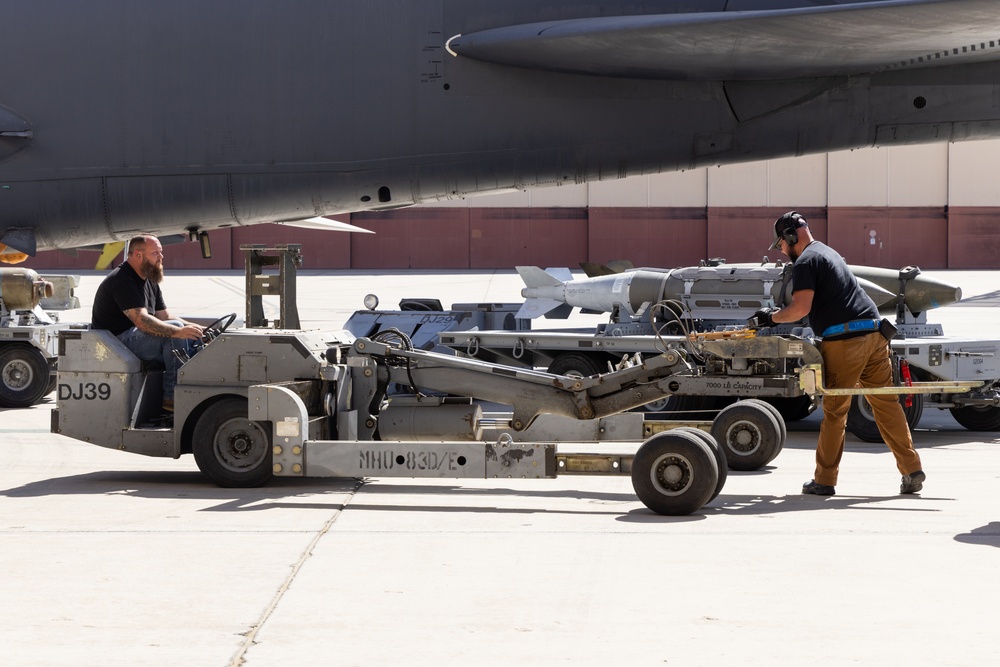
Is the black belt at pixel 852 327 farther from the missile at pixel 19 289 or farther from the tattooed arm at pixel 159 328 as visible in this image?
the missile at pixel 19 289

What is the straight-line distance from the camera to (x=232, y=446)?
7539 mm

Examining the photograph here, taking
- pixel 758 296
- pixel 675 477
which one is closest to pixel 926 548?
pixel 675 477

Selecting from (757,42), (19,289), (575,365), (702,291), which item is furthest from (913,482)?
(19,289)

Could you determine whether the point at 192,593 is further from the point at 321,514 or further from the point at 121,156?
the point at 121,156

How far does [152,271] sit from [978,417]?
7.64 metres

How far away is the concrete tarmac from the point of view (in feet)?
13.9

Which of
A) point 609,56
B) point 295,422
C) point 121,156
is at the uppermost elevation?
point 609,56

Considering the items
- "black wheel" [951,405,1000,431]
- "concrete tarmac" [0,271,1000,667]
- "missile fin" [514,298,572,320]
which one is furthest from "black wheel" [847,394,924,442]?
"missile fin" [514,298,572,320]

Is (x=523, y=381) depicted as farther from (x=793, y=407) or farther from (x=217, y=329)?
(x=793, y=407)

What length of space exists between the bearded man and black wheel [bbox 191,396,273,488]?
2.12 feet

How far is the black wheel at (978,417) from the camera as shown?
10766mm

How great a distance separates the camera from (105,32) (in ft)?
34.3

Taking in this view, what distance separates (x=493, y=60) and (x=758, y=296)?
4211 millimetres

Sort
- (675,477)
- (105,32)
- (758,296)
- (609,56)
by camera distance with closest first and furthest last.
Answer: (675,477) < (609,56) < (105,32) < (758,296)
